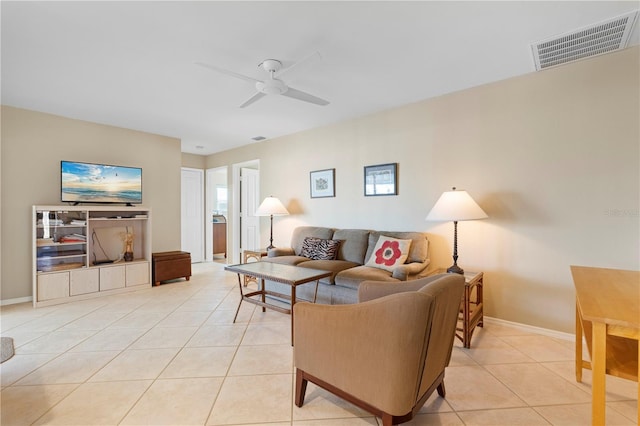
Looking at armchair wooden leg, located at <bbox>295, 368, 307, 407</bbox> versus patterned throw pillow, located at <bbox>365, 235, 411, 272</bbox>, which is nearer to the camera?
armchair wooden leg, located at <bbox>295, 368, 307, 407</bbox>

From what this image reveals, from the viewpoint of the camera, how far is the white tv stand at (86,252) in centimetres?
364

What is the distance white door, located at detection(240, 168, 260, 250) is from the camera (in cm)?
619

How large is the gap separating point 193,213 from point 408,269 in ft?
16.9

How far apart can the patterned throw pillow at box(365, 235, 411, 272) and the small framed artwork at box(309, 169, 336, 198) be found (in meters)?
1.24

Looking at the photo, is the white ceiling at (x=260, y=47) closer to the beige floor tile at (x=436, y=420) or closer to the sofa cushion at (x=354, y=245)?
the sofa cushion at (x=354, y=245)

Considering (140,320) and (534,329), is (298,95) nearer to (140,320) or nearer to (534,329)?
(140,320)

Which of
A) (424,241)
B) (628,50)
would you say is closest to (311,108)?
(424,241)

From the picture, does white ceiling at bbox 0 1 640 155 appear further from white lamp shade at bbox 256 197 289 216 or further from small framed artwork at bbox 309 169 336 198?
white lamp shade at bbox 256 197 289 216

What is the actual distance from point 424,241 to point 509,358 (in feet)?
4.34

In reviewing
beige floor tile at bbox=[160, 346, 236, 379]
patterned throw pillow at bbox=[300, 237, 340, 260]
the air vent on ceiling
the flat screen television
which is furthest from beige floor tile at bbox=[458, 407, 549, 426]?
the flat screen television

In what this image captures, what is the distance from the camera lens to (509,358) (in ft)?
7.61

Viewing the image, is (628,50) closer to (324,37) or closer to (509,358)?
(324,37)

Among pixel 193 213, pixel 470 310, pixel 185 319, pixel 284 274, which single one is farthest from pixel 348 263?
pixel 193 213

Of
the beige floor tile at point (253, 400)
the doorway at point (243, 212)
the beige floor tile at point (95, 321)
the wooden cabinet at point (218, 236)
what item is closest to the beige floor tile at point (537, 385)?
the beige floor tile at point (253, 400)
